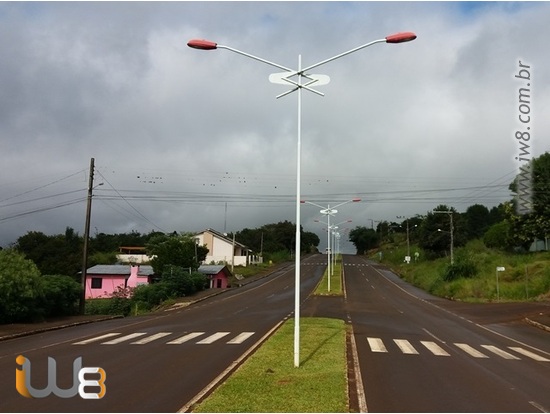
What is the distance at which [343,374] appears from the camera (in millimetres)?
12016

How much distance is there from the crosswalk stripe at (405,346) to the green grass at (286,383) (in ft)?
7.64

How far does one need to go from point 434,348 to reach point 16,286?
2012cm

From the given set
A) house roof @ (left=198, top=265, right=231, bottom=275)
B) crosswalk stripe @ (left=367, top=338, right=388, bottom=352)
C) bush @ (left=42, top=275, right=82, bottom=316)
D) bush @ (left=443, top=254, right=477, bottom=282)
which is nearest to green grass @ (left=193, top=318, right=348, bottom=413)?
crosswalk stripe @ (left=367, top=338, right=388, bottom=352)

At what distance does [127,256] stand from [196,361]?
8486 centimetres

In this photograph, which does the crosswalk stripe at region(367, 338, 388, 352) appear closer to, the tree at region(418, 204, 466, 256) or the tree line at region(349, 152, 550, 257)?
the tree line at region(349, 152, 550, 257)

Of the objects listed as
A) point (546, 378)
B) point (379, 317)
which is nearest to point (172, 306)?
point (379, 317)

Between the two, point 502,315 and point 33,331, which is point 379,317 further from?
point 33,331

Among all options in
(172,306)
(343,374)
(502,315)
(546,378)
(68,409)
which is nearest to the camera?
(68,409)

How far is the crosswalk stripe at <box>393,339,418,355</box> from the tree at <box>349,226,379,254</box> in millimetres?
142828

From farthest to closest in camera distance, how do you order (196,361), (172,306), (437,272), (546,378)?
(437,272)
(172,306)
(196,361)
(546,378)

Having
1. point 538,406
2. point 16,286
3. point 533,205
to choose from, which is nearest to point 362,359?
point 538,406

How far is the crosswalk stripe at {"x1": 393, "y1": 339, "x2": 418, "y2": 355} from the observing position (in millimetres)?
17903

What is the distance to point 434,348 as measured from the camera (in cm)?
1938

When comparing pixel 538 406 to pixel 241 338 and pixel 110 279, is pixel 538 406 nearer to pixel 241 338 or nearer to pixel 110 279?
pixel 241 338
